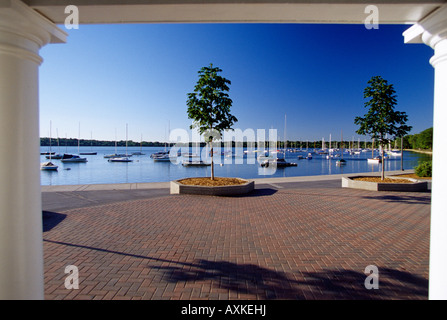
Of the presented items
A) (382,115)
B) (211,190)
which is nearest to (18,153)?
(211,190)

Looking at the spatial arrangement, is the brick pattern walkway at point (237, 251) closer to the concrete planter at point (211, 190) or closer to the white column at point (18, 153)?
the white column at point (18, 153)

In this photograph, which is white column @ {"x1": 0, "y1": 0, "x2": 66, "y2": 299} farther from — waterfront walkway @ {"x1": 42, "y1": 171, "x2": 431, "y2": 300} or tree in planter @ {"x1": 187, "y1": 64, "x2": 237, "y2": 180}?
tree in planter @ {"x1": 187, "y1": 64, "x2": 237, "y2": 180}

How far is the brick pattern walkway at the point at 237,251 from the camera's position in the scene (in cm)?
366

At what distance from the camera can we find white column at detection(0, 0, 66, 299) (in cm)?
229

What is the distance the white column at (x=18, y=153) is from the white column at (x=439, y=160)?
13.6 feet

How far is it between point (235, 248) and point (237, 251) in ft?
0.53

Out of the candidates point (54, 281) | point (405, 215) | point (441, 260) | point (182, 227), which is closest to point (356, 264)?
point (441, 260)

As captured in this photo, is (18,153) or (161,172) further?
(161,172)

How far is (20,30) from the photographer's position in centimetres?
236

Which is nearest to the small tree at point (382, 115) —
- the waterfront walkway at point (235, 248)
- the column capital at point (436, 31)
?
the waterfront walkway at point (235, 248)

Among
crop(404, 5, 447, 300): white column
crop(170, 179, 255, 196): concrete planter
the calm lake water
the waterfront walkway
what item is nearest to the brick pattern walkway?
the waterfront walkway

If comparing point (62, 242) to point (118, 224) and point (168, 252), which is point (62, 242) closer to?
point (118, 224)

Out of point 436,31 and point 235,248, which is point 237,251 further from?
point 436,31

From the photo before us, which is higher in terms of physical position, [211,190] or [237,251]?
[211,190]
